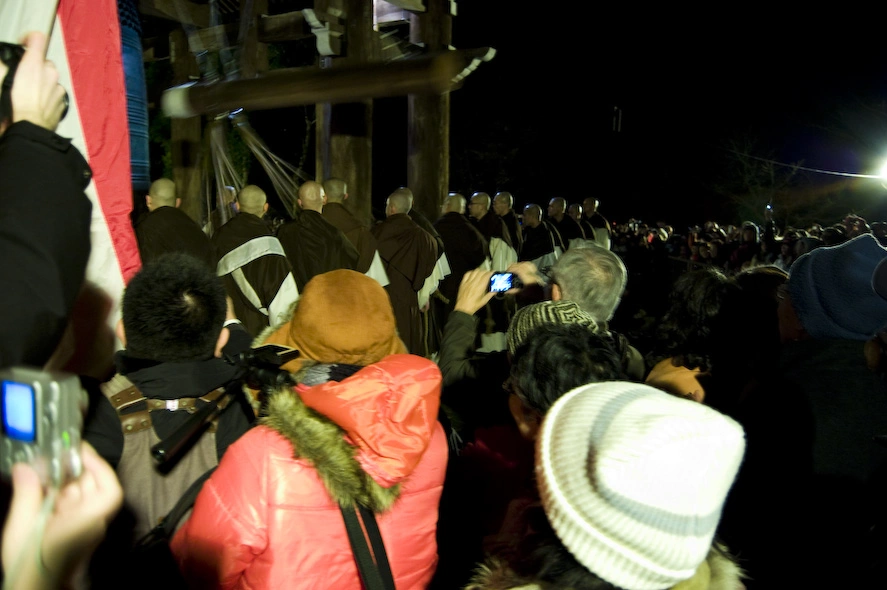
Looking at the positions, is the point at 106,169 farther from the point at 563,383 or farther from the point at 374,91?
the point at 563,383

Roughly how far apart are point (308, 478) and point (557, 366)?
71 centimetres

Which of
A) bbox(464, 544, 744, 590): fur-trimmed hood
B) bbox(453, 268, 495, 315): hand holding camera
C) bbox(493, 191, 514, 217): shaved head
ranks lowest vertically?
bbox(493, 191, 514, 217): shaved head

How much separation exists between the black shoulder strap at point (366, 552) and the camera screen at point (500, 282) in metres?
1.54

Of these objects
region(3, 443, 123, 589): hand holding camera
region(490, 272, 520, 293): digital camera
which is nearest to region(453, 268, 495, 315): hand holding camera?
region(490, 272, 520, 293): digital camera

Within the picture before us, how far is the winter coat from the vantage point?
5.06 ft

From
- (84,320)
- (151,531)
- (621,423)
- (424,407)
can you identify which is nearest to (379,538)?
(424,407)

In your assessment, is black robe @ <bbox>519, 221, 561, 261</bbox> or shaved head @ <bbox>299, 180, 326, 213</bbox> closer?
shaved head @ <bbox>299, 180, 326, 213</bbox>

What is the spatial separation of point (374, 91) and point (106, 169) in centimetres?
142

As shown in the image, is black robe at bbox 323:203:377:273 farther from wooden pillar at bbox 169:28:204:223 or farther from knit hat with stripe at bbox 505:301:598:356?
knit hat with stripe at bbox 505:301:598:356

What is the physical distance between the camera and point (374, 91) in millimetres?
3457

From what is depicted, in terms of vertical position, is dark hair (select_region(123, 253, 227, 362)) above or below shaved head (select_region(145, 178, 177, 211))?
above

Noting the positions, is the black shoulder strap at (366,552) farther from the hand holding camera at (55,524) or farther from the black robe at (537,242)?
the black robe at (537,242)

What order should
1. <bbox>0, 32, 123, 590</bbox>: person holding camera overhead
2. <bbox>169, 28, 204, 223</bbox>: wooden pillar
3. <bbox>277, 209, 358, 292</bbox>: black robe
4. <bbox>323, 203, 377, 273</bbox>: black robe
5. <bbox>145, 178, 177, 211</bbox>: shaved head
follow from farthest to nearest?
<bbox>169, 28, 204, 223</bbox>: wooden pillar, <bbox>323, 203, 377, 273</bbox>: black robe, <bbox>277, 209, 358, 292</bbox>: black robe, <bbox>145, 178, 177, 211</bbox>: shaved head, <bbox>0, 32, 123, 590</bbox>: person holding camera overhead

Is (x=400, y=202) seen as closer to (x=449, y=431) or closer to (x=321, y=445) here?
(x=449, y=431)
